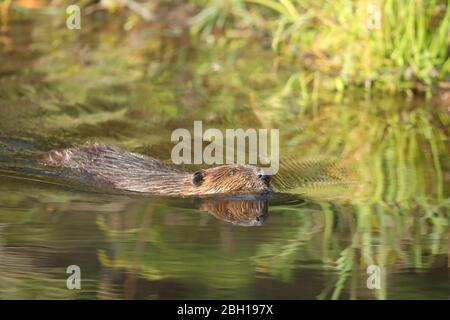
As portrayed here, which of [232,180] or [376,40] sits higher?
[376,40]

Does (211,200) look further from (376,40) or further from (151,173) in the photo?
(376,40)

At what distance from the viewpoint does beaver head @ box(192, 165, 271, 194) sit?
6.77 m

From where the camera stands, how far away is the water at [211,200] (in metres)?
5.26

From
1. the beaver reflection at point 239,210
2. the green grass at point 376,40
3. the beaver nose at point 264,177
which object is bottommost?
the beaver reflection at point 239,210

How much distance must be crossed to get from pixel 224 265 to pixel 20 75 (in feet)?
17.5

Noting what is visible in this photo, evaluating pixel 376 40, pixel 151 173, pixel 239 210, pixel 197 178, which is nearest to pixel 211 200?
pixel 197 178

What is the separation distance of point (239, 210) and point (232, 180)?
314 millimetres

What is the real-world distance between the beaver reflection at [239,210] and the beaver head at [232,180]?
83mm

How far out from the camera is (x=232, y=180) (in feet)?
22.5

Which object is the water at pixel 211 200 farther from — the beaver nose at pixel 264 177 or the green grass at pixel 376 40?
the green grass at pixel 376 40

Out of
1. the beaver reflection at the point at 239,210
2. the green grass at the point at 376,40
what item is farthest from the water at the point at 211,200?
the green grass at the point at 376,40

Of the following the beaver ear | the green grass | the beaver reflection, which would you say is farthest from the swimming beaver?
the green grass

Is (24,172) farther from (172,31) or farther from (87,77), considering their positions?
(172,31)

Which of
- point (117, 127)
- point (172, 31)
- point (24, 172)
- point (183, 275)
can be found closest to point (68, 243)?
point (183, 275)
